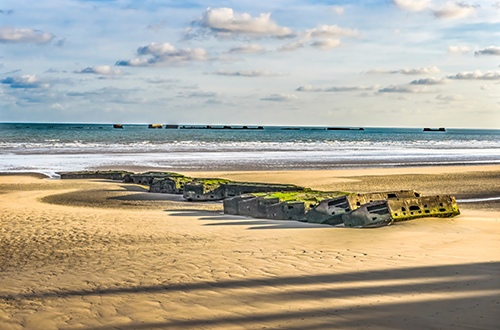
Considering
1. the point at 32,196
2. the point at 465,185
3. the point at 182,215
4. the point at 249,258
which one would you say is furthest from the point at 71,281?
the point at 465,185

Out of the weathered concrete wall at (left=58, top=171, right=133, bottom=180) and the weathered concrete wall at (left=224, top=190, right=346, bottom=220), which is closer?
the weathered concrete wall at (left=224, top=190, right=346, bottom=220)

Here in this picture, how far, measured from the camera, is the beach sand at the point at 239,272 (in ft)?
16.0

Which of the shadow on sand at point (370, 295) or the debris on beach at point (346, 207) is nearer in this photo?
the shadow on sand at point (370, 295)

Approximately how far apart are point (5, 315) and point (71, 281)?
116 centimetres

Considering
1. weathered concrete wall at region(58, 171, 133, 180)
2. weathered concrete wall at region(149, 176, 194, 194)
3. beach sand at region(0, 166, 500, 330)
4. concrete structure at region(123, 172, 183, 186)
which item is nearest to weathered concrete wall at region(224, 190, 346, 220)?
beach sand at region(0, 166, 500, 330)

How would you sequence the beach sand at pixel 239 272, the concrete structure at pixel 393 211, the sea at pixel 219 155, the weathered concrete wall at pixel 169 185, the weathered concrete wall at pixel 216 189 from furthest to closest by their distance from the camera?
the sea at pixel 219 155
the weathered concrete wall at pixel 169 185
the weathered concrete wall at pixel 216 189
the concrete structure at pixel 393 211
the beach sand at pixel 239 272

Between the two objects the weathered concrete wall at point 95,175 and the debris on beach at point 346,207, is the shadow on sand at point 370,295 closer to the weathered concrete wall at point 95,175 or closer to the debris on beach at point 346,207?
the debris on beach at point 346,207

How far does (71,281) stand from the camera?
616cm

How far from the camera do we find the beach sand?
487 centimetres

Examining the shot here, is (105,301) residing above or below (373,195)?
below

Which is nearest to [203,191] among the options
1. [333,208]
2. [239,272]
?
[333,208]

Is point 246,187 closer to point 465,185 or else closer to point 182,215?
point 182,215

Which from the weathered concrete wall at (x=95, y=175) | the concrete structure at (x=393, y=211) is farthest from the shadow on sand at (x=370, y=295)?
the weathered concrete wall at (x=95, y=175)

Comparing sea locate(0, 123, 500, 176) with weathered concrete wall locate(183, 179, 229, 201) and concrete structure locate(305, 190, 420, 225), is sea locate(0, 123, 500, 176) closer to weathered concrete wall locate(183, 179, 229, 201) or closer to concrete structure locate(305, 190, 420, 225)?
weathered concrete wall locate(183, 179, 229, 201)
